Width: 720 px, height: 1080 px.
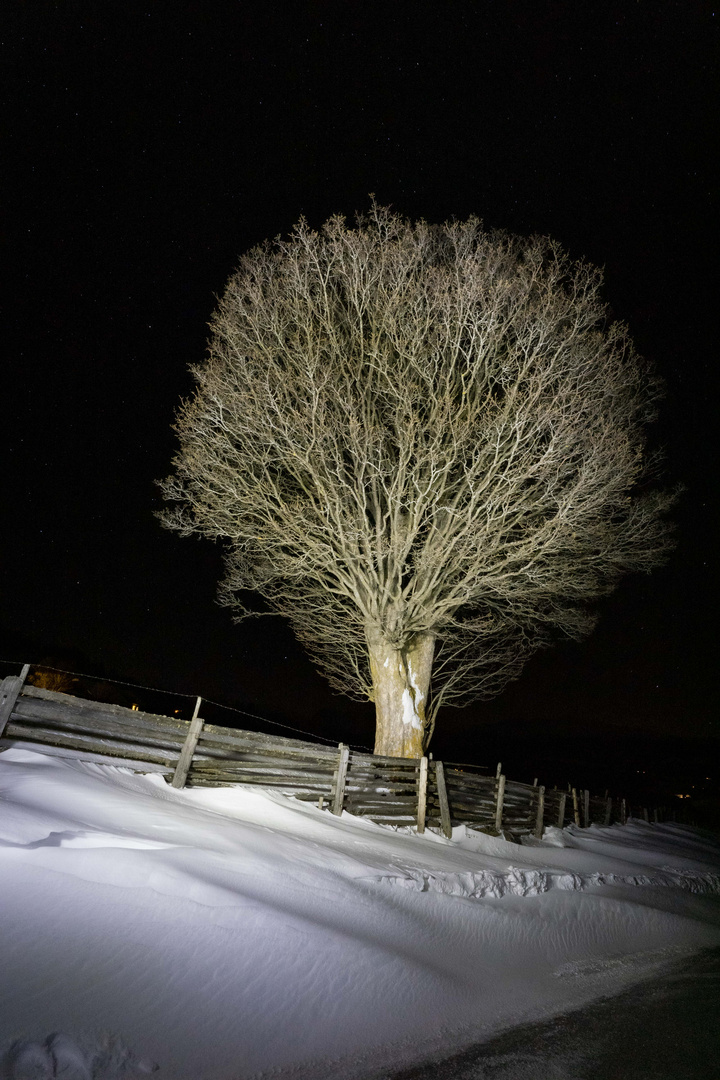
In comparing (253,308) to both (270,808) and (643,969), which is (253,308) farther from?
(643,969)

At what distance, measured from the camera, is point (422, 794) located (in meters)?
10.2

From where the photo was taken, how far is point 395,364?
12133mm

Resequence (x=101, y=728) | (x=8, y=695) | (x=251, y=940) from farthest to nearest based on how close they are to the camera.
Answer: (x=101, y=728)
(x=8, y=695)
(x=251, y=940)

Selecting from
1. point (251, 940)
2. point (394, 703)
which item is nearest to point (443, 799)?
point (394, 703)

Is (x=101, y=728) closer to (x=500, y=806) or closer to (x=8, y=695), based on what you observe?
(x=8, y=695)

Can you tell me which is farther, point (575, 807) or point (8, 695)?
point (575, 807)

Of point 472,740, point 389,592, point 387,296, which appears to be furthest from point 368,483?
point 472,740

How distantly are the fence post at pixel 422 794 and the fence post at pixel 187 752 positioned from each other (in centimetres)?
426

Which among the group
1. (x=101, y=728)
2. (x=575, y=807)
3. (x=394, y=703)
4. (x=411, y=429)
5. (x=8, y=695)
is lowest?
(x=575, y=807)

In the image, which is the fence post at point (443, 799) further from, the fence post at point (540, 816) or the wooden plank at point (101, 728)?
the wooden plank at point (101, 728)

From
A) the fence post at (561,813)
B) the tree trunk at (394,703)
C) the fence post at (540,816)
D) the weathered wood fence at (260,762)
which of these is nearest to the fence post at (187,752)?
the weathered wood fence at (260,762)

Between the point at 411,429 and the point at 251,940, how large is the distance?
8.92 m

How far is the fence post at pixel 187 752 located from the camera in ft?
25.4

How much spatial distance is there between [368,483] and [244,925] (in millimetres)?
9086
